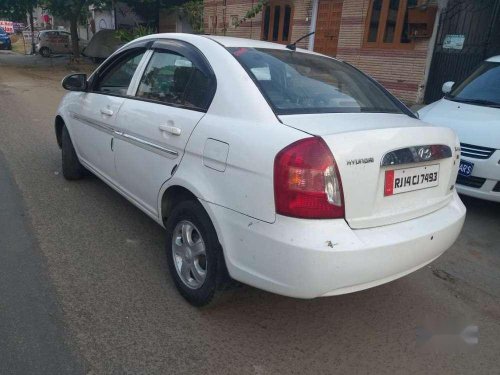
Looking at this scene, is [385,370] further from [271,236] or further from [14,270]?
[14,270]

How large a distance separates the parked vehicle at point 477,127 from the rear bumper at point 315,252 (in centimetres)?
226

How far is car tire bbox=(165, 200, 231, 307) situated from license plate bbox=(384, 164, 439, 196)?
101 cm

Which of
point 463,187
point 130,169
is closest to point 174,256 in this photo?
point 130,169

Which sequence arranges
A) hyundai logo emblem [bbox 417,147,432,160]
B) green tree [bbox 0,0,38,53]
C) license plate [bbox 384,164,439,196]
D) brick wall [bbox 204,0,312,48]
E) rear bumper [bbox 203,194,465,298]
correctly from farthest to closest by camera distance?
green tree [bbox 0,0,38,53], brick wall [bbox 204,0,312,48], hyundai logo emblem [bbox 417,147,432,160], license plate [bbox 384,164,439,196], rear bumper [bbox 203,194,465,298]

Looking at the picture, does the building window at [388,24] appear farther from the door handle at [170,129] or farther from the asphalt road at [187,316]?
the door handle at [170,129]

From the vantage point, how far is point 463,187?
4461 millimetres

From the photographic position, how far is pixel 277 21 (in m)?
16.5

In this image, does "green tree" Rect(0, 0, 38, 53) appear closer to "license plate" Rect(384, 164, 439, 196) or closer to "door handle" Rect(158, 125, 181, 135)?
"door handle" Rect(158, 125, 181, 135)

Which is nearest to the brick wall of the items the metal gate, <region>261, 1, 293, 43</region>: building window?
<region>261, 1, 293, 43</region>: building window

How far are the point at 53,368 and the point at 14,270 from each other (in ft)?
3.74

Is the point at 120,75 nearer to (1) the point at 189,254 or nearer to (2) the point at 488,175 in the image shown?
(1) the point at 189,254

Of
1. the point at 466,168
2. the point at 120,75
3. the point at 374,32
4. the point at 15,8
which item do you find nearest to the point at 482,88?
the point at 466,168

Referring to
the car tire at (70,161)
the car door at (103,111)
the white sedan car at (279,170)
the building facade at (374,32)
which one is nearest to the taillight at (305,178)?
the white sedan car at (279,170)

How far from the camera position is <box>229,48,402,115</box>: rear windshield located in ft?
8.56
